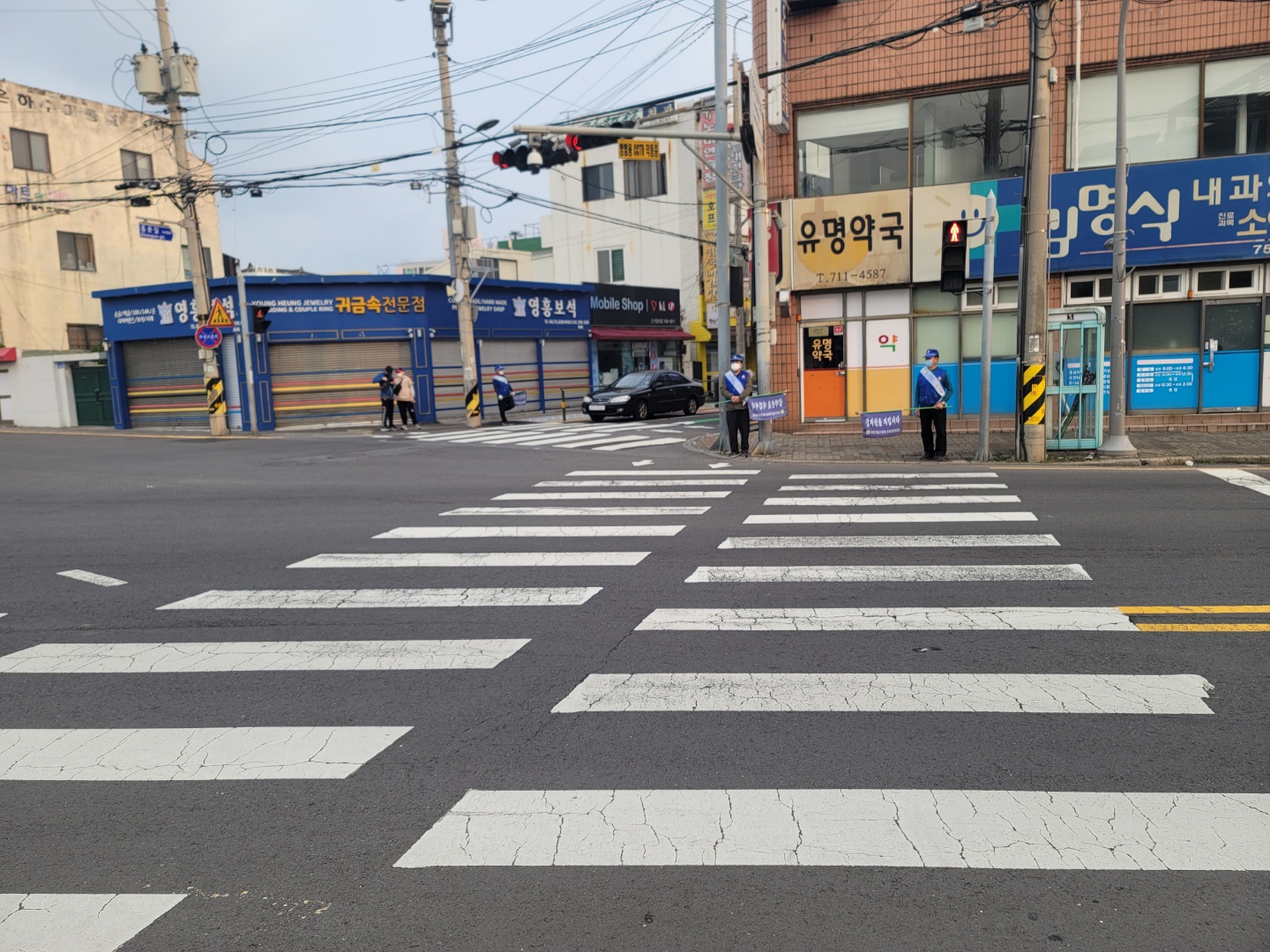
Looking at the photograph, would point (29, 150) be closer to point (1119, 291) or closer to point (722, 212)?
point (722, 212)

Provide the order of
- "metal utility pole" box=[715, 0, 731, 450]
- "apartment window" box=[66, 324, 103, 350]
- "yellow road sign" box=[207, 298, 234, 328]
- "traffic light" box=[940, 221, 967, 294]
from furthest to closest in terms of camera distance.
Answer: "apartment window" box=[66, 324, 103, 350] → "yellow road sign" box=[207, 298, 234, 328] → "metal utility pole" box=[715, 0, 731, 450] → "traffic light" box=[940, 221, 967, 294]

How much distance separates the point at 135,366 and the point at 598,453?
810 inches

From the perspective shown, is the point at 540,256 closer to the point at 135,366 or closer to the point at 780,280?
the point at 135,366

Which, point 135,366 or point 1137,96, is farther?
point 135,366

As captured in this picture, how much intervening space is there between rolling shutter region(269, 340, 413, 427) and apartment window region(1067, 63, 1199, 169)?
20.0 m

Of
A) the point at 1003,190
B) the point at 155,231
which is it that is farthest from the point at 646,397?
the point at 155,231

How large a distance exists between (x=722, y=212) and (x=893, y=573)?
486 inches

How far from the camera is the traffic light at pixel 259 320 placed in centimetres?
2586

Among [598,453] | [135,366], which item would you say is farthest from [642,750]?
[135,366]

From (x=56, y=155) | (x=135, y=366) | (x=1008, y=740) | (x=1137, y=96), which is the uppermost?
(x=56, y=155)

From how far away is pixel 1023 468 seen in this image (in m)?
14.7

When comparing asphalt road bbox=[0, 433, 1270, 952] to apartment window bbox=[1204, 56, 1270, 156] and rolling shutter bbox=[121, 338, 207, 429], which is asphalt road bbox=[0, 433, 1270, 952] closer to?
apartment window bbox=[1204, 56, 1270, 156]

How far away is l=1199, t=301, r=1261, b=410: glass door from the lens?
19.0 meters

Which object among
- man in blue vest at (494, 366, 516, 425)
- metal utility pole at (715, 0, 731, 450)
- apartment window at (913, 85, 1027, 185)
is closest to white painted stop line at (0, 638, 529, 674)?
metal utility pole at (715, 0, 731, 450)
